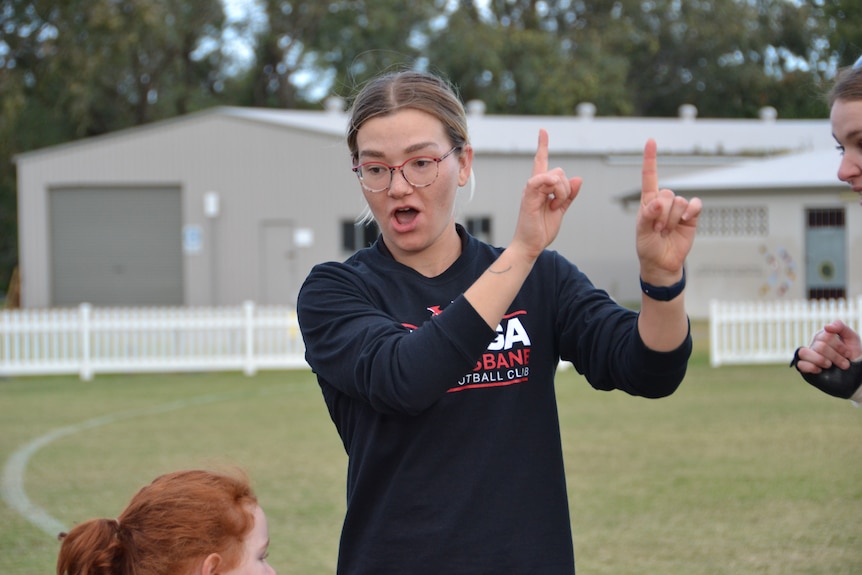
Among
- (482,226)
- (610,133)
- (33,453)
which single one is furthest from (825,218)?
(33,453)

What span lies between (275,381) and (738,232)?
15.4 meters

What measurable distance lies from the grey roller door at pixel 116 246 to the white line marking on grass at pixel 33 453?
18.2 metres

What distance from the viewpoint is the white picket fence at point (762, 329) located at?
54.9ft

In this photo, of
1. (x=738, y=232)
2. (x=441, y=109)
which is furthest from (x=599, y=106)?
(x=441, y=109)

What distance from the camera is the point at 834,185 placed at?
26141 millimetres

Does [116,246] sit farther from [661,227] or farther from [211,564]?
[661,227]

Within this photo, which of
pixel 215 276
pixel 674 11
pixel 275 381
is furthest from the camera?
pixel 674 11

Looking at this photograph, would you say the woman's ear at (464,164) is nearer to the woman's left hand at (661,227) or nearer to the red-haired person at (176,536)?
the woman's left hand at (661,227)

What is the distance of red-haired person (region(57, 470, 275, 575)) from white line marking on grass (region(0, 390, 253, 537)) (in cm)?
484

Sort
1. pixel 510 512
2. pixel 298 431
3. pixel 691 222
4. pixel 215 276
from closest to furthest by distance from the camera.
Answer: pixel 691 222 → pixel 510 512 → pixel 298 431 → pixel 215 276

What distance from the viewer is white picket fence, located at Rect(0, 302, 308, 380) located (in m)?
16.7

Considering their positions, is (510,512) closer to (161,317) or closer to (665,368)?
(665,368)

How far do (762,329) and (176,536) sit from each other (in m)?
15.6

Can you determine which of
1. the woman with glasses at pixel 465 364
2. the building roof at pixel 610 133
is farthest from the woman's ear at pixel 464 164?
the building roof at pixel 610 133
